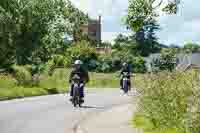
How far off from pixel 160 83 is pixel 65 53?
6128 centimetres

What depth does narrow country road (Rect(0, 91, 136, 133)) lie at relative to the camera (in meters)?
17.7

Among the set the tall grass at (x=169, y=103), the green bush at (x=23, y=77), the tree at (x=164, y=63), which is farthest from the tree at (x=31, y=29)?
the tall grass at (x=169, y=103)

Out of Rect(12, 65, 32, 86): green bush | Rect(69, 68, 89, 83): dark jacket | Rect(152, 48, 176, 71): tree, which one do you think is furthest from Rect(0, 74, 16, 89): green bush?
Rect(69, 68, 89, 83): dark jacket

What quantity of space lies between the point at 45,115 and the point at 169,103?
293 inches

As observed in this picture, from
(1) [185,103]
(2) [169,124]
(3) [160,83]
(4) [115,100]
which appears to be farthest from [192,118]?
(4) [115,100]

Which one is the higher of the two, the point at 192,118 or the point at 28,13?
the point at 28,13

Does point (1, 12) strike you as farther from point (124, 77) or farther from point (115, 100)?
point (115, 100)

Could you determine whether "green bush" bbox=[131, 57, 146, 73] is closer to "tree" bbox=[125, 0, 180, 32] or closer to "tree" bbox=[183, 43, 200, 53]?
"tree" bbox=[183, 43, 200, 53]

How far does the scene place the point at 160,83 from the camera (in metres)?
16.5

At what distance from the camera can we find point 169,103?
600 inches

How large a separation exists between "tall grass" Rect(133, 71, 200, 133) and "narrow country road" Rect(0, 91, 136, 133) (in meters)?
2.00

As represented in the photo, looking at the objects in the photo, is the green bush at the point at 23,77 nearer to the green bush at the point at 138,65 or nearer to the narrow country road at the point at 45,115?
the narrow country road at the point at 45,115

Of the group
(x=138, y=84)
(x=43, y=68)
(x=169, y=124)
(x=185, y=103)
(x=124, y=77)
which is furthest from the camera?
(x=43, y=68)

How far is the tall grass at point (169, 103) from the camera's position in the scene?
12570 mm
